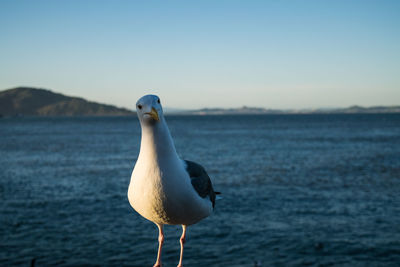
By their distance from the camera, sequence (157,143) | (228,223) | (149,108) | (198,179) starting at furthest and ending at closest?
1. (228,223)
2. (198,179)
3. (157,143)
4. (149,108)

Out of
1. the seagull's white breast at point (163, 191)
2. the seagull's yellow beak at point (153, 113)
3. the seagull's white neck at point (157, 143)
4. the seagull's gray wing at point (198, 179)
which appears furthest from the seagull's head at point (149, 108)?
the seagull's gray wing at point (198, 179)

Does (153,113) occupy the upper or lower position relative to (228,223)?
upper

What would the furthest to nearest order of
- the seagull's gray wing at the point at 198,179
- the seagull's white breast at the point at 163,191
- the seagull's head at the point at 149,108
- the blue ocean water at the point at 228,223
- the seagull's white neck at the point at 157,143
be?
the blue ocean water at the point at 228,223 < the seagull's gray wing at the point at 198,179 < the seagull's white breast at the point at 163,191 < the seagull's white neck at the point at 157,143 < the seagull's head at the point at 149,108

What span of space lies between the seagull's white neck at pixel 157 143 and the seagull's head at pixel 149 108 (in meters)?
0.15

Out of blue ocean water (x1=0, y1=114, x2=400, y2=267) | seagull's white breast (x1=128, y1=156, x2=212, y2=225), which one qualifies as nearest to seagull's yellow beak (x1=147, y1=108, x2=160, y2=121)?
seagull's white breast (x1=128, y1=156, x2=212, y2=225)

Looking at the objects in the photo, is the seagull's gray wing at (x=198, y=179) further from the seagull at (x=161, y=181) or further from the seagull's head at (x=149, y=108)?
the seagull's head at (x=149, y=108)

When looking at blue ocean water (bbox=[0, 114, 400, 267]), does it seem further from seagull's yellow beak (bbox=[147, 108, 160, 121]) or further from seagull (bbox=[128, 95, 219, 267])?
seagull's yellow beak (bbox=[147, 108, 160, 121])

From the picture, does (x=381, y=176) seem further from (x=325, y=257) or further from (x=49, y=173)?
(x=49, y=173)

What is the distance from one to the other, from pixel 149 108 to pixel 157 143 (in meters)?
0.53

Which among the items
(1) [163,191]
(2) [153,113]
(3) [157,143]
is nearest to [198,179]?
(1) [163,191]

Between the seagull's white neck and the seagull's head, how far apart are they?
15 cm

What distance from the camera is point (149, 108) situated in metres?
3.82

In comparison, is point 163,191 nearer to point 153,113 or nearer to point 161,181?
point 161,181

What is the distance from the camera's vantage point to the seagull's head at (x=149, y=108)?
3834 millimetres
